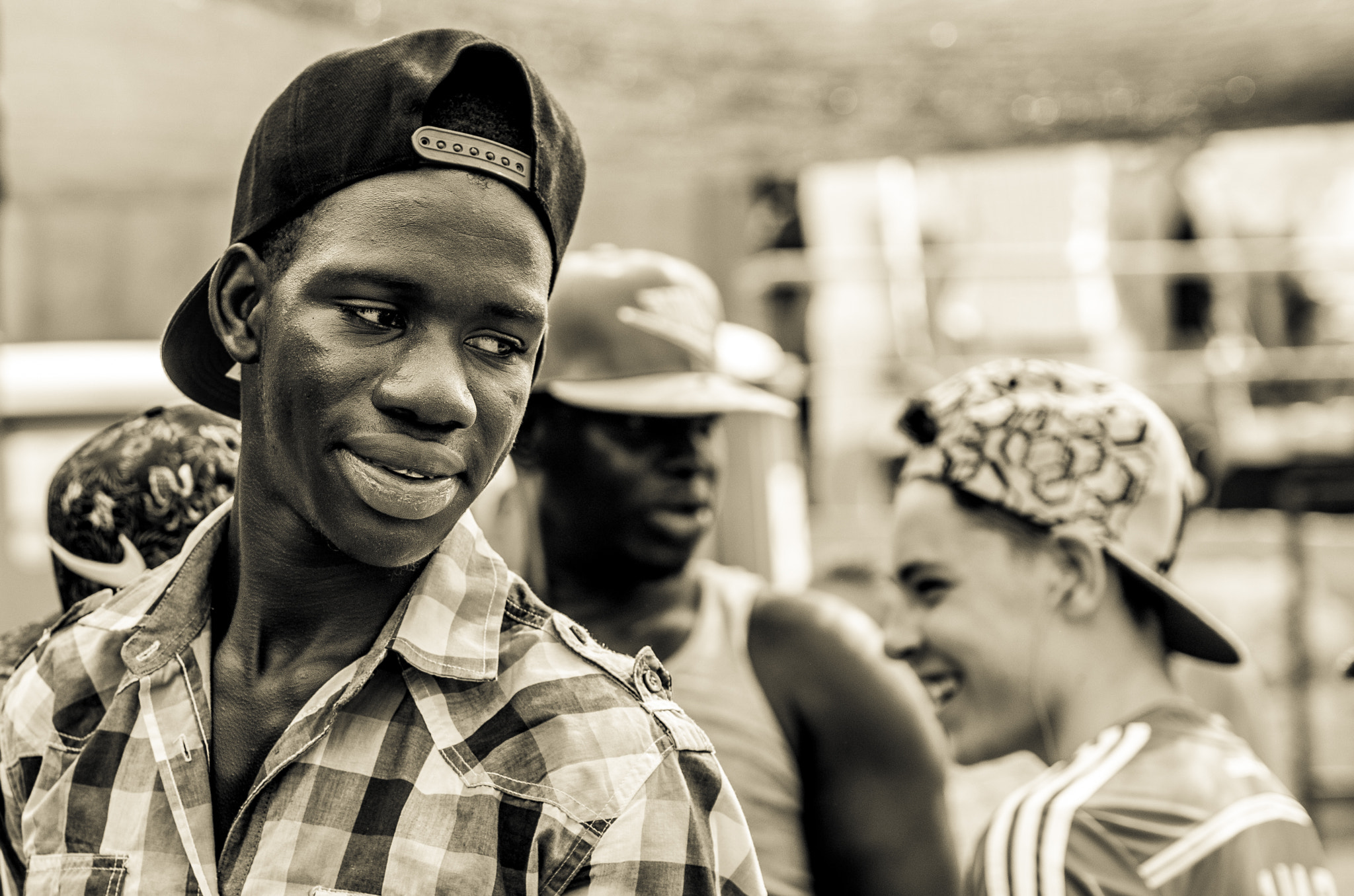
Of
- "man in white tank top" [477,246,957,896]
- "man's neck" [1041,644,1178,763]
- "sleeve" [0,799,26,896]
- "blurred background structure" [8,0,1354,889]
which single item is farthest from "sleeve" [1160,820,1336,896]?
"blurred background structure" [8,0,1354,889]

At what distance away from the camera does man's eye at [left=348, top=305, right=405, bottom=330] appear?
1241mm

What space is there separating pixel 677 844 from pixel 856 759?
135 cm

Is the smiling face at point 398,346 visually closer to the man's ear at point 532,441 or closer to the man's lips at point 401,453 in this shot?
the man's lips at point 401,453

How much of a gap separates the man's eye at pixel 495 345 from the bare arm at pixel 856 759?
4.41 feet

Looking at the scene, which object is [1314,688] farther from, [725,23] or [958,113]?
[725,23]

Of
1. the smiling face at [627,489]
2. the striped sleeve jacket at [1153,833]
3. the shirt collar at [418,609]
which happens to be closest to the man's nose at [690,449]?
the smiling face at [627,489]

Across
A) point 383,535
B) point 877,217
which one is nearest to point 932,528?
point 383,535

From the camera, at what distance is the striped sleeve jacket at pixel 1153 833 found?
1624 millimetres

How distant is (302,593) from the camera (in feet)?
4.50

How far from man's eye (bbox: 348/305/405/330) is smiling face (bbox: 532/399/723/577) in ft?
4.45

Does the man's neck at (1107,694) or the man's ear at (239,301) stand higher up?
the man's ear at (239,301)

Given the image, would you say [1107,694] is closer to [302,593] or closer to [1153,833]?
[1153,833]

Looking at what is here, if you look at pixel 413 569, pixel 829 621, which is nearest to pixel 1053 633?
pixel 829 621

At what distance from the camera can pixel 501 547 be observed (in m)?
3.55
